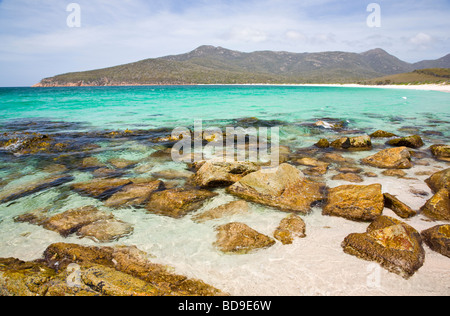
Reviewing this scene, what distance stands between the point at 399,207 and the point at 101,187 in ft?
25.4

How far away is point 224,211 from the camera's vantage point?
584 centimetres

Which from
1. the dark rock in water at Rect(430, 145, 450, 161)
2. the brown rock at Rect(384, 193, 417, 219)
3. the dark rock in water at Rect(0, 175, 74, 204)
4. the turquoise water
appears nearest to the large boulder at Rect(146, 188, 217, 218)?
the dark rock in water at Rect(0, 175, 74, 204)

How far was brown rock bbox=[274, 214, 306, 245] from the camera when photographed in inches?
187

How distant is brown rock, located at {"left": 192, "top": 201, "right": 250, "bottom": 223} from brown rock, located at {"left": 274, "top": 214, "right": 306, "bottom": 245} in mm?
1029

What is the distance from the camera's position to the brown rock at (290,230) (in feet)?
15.6

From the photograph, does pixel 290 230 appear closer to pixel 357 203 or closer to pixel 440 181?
pixel 357 203

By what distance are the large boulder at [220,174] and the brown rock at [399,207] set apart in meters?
3.69

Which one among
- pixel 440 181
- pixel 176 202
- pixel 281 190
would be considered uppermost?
pixel 440 181

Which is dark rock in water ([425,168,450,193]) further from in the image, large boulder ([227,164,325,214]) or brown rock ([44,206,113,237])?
brown rock ([44,206,113,237])

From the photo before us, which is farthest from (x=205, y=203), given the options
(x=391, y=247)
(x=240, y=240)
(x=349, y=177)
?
(x=349, y=177)

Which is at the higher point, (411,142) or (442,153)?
(411,142)

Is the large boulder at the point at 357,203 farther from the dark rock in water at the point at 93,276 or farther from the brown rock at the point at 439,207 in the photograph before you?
the dark rock in water at the point at 93,276

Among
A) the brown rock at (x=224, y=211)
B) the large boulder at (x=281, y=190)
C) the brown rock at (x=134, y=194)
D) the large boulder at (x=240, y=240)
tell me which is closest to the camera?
the large boulder at (x=240, y=240)

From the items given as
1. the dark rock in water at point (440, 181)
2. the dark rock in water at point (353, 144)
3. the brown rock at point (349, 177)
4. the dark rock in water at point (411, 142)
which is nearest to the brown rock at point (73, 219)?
the brown rock at point (349, 177)
